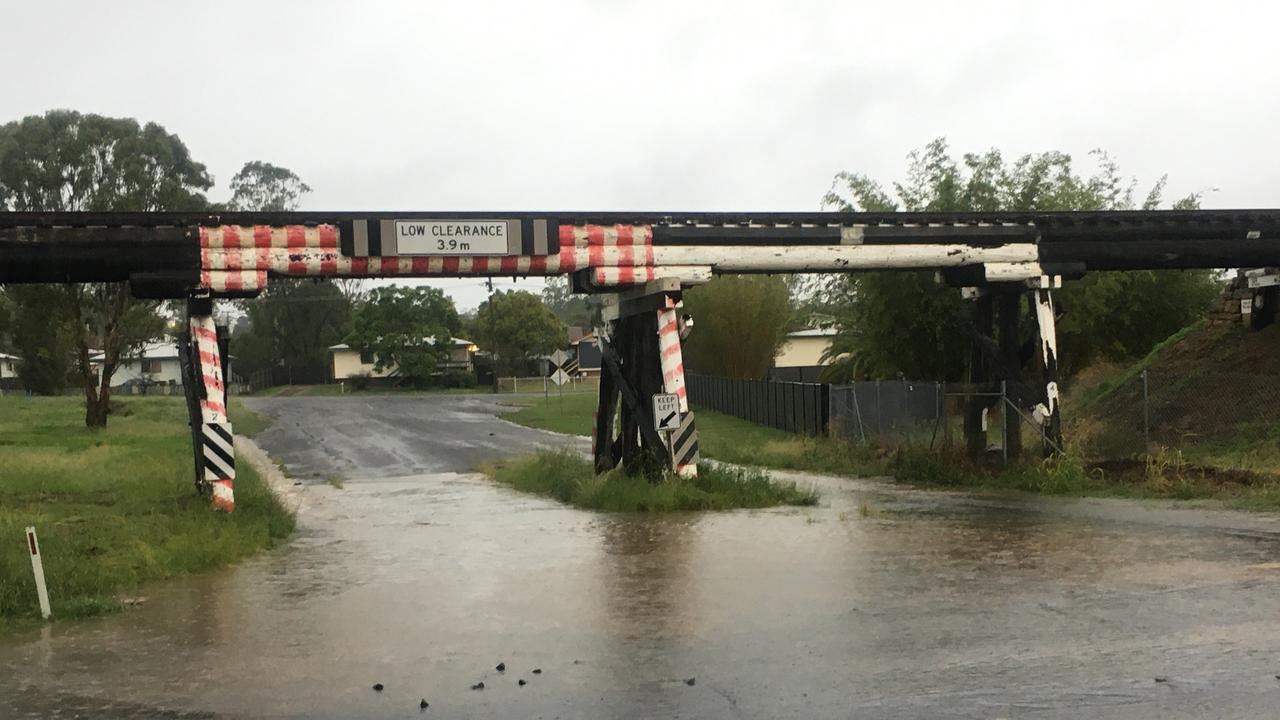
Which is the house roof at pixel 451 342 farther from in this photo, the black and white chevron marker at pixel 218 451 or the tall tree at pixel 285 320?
the black and white chevron marker at pixel 218 451

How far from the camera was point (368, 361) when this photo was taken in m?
91.2

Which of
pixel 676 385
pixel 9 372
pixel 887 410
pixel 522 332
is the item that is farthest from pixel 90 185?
pixel 9 372

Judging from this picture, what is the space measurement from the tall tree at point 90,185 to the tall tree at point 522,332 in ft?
150

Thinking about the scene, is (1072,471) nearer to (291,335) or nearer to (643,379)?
(643,379)

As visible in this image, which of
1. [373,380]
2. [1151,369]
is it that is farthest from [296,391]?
[1151,369]

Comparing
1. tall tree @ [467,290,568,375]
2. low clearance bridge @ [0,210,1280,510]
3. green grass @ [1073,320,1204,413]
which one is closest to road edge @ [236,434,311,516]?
low clearance bridge @ [0,210,1280,510]

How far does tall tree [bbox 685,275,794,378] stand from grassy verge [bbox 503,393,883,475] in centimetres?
732

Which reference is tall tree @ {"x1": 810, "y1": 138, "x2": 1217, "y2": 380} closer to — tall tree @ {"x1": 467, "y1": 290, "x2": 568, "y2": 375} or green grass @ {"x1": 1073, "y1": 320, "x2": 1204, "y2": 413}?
green grass @ {"x1": 1073, "y1": 320, "x2": 1204, "y2": 413}

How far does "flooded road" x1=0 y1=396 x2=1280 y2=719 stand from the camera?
7914mm

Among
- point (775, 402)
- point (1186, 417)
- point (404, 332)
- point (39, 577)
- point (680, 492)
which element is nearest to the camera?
point (39, 577)

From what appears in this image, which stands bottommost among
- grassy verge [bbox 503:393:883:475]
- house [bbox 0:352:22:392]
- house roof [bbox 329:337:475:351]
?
grassy verge [bbox 503:393:883:475]

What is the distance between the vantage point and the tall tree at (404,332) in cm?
8762

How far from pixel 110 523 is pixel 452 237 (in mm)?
6137

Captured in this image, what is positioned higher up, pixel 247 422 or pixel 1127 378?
pixel 1127 378
